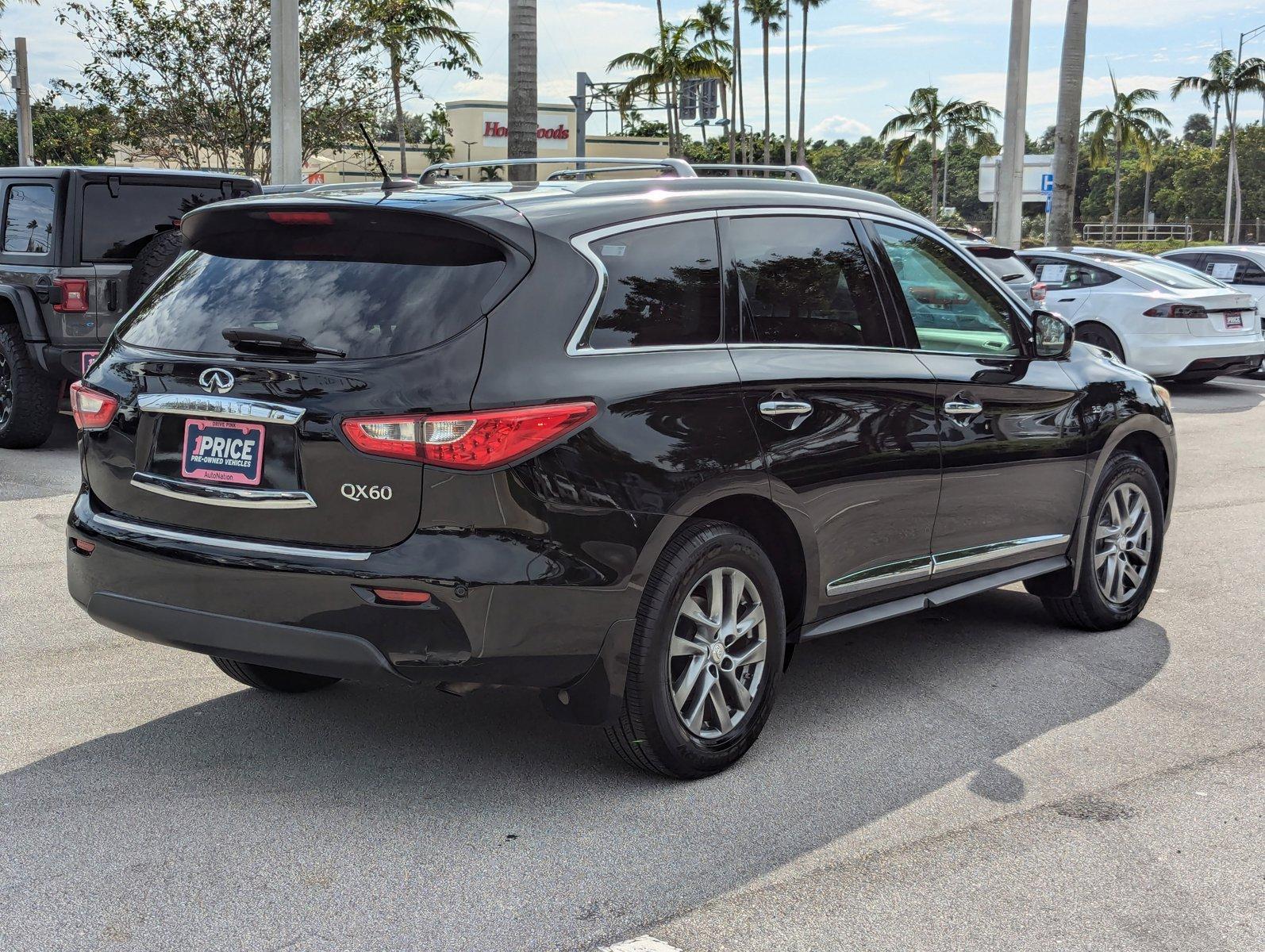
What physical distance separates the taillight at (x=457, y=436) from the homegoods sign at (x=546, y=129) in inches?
2375

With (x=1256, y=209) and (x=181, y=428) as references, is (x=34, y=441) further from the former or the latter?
(x=1256, y=209)

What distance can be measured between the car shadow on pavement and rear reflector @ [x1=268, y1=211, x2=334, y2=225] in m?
1.65

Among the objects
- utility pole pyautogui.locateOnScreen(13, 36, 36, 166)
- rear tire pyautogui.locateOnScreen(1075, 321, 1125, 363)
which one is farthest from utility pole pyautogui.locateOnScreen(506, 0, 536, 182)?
utility pole pyautogui.locateOnScreen(13, 36, 36, 166)

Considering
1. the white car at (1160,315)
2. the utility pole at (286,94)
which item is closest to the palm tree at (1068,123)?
the white car at (1160,315)

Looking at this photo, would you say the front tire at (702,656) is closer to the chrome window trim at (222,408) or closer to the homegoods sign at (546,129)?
the chrome window trim at (222,408)

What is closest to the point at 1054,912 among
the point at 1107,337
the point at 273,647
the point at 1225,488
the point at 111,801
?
the point at 273,647

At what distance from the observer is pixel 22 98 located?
120ft

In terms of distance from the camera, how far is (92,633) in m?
5.76

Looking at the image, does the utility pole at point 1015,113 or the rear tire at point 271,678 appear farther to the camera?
the utility pole at point 1015,113

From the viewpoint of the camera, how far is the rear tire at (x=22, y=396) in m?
10.5

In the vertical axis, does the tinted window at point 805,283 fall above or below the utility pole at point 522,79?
below

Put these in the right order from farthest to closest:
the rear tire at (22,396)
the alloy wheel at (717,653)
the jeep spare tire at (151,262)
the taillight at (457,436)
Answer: the rear tire at (22,396) < the jeep spare tire at (151,262) < the alloy wheel at (717,653) < the taillight at (457,436)

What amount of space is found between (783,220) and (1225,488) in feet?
21.3

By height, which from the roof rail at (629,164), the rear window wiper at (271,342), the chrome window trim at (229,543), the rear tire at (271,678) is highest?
the roof rail at (629,164)
